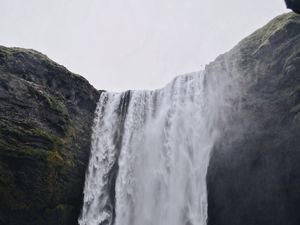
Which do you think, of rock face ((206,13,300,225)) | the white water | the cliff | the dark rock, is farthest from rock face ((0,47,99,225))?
the dark rock

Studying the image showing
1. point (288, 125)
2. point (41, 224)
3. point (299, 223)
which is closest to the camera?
point (299, 223)

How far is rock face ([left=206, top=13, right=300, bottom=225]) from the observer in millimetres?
17016

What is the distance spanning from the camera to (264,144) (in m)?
18.1

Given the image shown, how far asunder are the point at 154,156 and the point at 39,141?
280 inches

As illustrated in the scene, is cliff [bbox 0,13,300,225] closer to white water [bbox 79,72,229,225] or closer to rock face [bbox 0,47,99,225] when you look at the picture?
rock face [bbox 0,47,99,225]

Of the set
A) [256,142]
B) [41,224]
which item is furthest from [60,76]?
[256,142]

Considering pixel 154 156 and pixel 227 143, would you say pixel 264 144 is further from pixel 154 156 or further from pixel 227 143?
pixel 154 156

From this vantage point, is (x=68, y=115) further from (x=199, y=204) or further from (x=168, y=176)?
(x=199, y=204)

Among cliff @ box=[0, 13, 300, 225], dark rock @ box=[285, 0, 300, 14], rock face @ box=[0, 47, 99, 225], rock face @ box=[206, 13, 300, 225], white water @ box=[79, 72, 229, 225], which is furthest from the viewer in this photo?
white water @ box=[79, 72, 229, 225]

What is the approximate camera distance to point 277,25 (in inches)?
822

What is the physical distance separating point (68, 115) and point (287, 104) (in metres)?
12.8

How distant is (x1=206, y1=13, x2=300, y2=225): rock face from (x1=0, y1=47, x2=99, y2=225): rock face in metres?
8.23

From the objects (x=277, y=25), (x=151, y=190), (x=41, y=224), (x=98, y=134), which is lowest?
(x=41, y=224)

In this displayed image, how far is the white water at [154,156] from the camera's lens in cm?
2020
